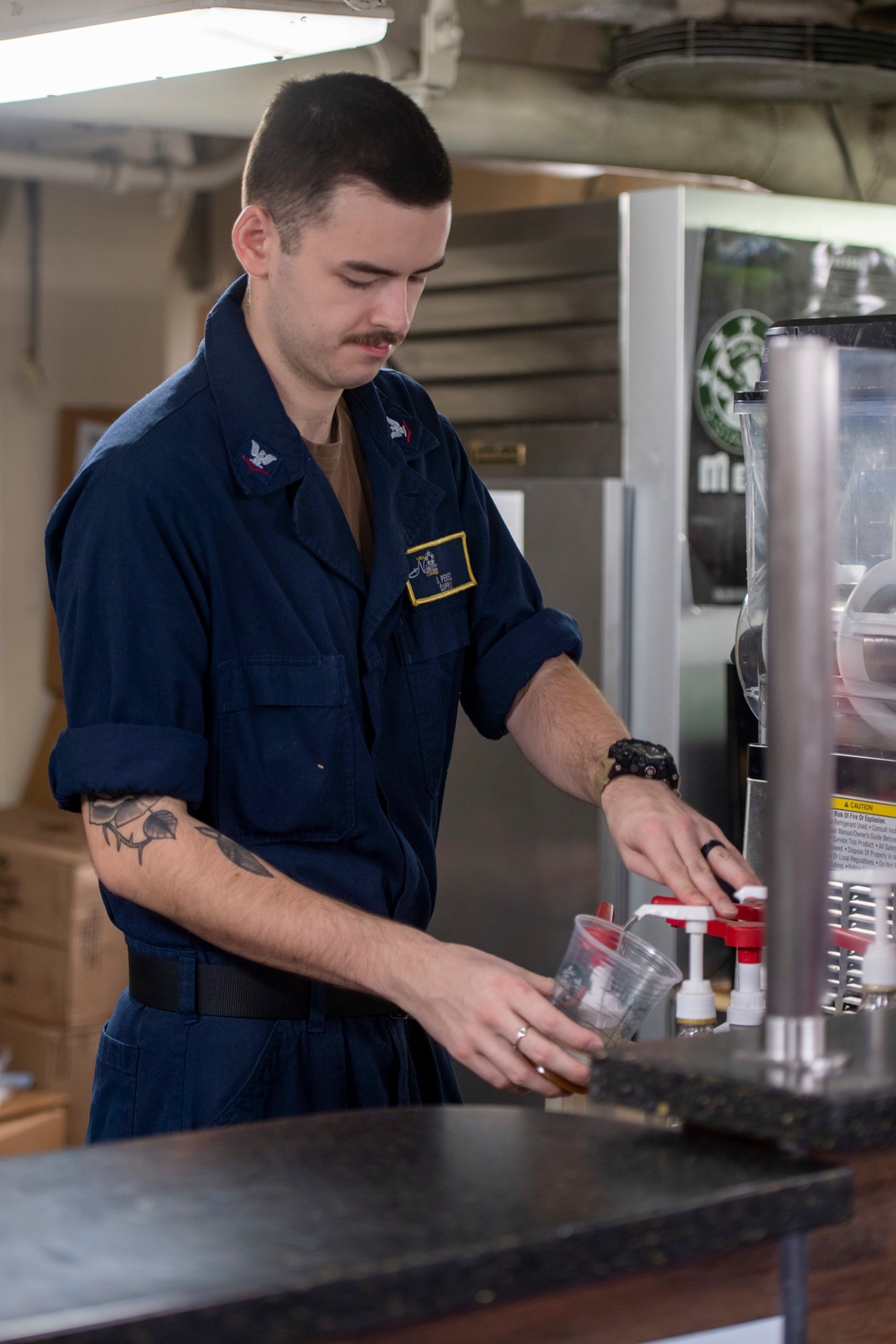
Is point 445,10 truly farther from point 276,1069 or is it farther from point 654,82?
point 276,1069

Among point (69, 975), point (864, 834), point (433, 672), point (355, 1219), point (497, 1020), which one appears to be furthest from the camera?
point (69, 975)

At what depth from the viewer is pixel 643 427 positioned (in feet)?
9.05

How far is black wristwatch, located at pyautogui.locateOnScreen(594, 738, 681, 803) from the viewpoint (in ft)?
5.45

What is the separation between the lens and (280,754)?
1.62m

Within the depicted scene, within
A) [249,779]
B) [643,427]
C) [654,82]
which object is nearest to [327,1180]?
[249,779]

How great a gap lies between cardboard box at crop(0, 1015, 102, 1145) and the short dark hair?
2460 millimetres

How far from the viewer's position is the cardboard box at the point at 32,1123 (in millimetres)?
3412

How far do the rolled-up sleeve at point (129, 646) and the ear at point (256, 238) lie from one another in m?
0.29

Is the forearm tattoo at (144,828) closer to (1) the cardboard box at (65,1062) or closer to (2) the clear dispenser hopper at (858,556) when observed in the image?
(2) the clear dispenser hopper at (858,556)

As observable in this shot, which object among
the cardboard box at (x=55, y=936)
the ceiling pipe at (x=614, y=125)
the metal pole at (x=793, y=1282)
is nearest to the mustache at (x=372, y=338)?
the metal pole at (x=793, y=1282)

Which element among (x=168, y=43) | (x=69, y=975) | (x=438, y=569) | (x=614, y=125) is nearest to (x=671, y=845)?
(x=438, y=569)

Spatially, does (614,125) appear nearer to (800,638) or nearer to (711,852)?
(711,852)

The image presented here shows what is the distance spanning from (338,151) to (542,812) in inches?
62.3

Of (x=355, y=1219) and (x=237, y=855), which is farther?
(x=237, y=855)
